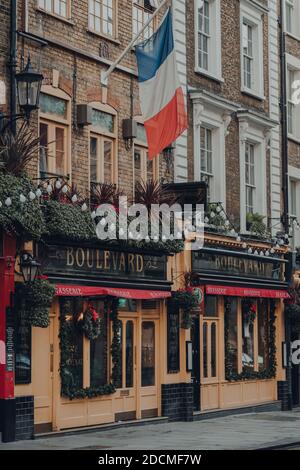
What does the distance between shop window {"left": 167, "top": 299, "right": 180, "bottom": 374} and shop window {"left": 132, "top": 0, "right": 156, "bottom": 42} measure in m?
5.94

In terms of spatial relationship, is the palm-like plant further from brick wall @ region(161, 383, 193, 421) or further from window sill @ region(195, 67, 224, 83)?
window sill @ region(195, 67, 224, 83)

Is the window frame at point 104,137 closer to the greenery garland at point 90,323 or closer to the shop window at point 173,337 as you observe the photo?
the greenery garland at point 90,323

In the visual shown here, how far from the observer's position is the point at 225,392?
88.4 feet

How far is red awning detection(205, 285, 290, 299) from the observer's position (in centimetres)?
2575

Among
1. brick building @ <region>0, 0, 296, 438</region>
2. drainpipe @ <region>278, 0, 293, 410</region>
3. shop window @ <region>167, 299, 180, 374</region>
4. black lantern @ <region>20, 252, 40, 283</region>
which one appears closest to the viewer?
black lantern @ <region>20, 252, 40, 283</region>

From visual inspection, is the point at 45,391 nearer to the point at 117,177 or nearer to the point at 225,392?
the point at 117,177

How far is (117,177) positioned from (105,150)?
62 cm

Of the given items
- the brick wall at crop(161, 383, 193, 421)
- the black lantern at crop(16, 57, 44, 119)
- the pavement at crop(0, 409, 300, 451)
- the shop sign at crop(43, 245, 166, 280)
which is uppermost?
the black lantern at crop(16, 57, 44, 119)

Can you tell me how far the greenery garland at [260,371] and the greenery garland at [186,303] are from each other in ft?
7.96

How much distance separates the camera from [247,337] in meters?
28.3

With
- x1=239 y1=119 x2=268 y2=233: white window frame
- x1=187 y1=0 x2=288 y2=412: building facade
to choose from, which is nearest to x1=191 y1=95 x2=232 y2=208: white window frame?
x1=187 y1=0 x2=288 y2=412: building facade

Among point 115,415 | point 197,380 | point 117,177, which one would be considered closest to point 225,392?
point 197,380

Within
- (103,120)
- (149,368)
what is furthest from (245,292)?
(103,120)

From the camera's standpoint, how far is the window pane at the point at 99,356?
22.1 metres
